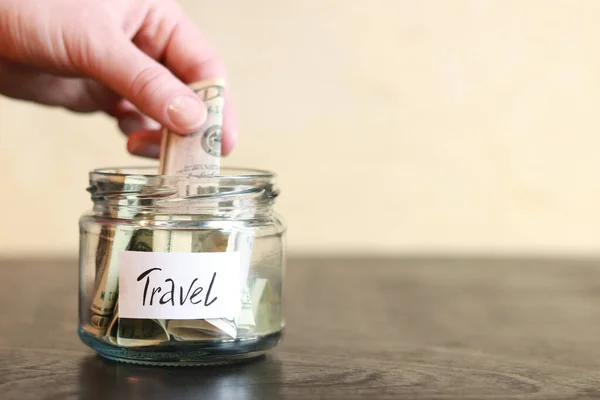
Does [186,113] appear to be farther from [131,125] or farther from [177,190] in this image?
[131,125]

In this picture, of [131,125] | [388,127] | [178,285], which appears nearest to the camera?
[178,285]

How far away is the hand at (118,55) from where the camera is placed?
76 centimetres

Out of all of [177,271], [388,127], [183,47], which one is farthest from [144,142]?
[388,127]

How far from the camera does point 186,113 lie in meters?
0.73

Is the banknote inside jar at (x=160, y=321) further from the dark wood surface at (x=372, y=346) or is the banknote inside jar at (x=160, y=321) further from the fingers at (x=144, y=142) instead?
the fingers at (x=144, y=142)

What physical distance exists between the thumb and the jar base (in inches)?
8.2

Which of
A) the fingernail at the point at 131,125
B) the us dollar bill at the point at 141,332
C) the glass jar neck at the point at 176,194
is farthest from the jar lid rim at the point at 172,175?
the fingernail at the point at 131,125

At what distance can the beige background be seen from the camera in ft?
5.74

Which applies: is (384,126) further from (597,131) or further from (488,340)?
(488,340)

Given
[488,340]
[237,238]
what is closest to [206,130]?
[237,238]

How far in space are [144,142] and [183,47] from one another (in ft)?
0.41

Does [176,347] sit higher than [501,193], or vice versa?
[501,193]

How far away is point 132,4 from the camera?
872mm

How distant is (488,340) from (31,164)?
1271 millimetres
